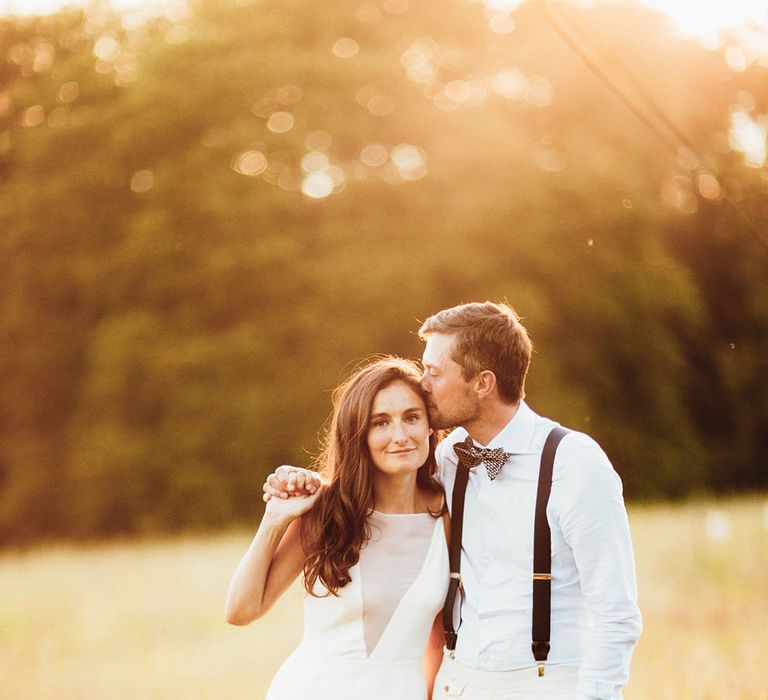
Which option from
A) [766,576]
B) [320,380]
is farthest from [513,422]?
[320,380]

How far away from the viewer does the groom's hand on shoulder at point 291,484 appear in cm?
295

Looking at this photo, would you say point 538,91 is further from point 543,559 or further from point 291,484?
point 543,559

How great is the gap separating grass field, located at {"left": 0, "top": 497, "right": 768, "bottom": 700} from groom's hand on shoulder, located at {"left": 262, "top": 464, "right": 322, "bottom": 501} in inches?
135

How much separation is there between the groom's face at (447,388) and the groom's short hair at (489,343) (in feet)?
0.06

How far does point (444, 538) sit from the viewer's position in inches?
123

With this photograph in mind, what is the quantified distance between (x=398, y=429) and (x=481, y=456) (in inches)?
9.9

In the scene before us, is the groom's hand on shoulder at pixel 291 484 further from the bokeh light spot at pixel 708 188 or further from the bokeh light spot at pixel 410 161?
the bokeh light spot at pixel 708 188

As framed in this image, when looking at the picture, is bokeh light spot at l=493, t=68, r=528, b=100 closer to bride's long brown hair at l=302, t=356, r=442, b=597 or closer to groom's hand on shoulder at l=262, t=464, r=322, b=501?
bride's long brown hair at l=302, t=356, r=442, b=597

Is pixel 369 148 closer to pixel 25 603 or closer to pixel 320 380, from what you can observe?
pixel 320 380

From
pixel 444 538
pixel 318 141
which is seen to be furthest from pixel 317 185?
pixel 444 538

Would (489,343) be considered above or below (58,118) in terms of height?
below

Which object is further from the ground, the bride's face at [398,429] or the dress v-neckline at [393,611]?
the bride's face at [398,429]

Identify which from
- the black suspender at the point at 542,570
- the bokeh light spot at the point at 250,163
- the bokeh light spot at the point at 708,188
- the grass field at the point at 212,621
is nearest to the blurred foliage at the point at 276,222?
the bokeh light spot at the point at 250,163

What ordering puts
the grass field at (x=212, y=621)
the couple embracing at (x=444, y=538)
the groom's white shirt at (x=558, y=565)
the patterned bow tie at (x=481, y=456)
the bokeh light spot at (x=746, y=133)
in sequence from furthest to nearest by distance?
the bokeh light spot at (x=746, y=133) → the grass field at (x=212, y=621) → the patterned bow tie at (x=481, y=456) → the couple embracing at (x=444, y=538) → the groom's white shirt at (x=558, y=565)
